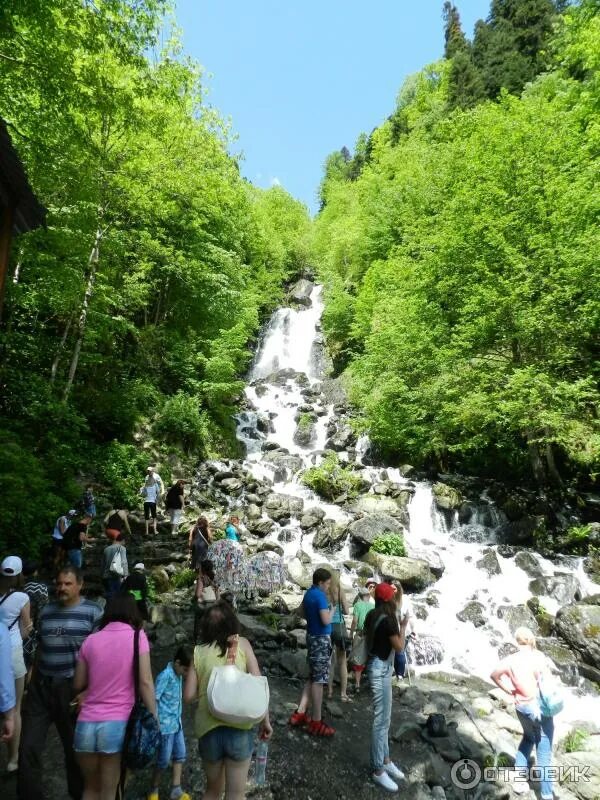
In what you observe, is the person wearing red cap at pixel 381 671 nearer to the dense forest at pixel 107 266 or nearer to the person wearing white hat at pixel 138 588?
the person wearing white hat at pixel 138 588

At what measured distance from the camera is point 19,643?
393 cm

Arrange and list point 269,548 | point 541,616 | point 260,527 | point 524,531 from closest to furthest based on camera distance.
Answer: point 541,616
point 269,548
point 524,531
point 260,527

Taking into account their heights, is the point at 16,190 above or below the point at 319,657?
above

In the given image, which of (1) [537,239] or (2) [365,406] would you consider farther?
(2) [365,406]

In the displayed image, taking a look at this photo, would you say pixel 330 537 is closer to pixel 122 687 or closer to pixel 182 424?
pixel 182 424

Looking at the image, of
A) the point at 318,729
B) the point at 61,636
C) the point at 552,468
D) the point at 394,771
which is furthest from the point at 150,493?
the point at 552,468

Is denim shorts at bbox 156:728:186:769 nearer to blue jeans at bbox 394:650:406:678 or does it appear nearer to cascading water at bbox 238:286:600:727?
blue jeans at bbox 394:650:406:678

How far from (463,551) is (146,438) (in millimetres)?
12485

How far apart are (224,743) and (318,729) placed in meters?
3.26

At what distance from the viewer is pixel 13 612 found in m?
3.92

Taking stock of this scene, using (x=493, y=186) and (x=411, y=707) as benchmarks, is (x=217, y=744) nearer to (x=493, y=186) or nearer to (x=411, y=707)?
(x=411, y=707)

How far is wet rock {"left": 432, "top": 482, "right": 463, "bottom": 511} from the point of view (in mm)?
16391

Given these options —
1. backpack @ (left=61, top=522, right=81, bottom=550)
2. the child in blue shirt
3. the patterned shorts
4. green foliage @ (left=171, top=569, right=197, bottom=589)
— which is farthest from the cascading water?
the child in blue shirt

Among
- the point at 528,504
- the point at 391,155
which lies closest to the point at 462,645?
the point at 528,504
